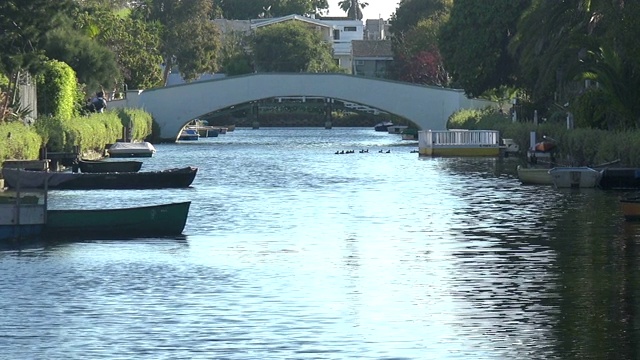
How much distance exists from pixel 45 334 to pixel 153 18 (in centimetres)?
13884

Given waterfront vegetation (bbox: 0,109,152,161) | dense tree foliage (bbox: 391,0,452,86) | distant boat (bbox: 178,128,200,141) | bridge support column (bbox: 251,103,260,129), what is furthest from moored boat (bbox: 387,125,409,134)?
waterfront vegetation (bbox: 0,109,152,161)

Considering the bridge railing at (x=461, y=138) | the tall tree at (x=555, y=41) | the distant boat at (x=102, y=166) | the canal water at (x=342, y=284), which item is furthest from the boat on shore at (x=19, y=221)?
the bridge railing at (x=461, y=138)

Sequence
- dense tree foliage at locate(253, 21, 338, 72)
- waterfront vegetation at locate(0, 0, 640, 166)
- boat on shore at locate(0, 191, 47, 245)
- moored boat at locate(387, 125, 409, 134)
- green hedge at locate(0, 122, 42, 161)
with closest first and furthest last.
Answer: boat on shore at locate(0, 191, 47, 245)
green hedge at locate(0, 122, 42, 161)
waterfront vegetation at locate(0, 0, 640, 166)
moored boat at locate(387, 125, 409, 134)
dense tree foliage at locate(253, 21, 338, 72)

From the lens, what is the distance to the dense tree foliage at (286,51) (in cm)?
18738

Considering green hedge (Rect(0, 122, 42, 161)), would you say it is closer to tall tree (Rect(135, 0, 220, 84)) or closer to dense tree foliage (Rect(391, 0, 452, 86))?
tall tree (Rect(135, 0, 220, 84))

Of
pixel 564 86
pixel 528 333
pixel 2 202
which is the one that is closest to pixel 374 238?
pixel 2 202

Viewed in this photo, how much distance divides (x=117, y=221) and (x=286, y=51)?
150m

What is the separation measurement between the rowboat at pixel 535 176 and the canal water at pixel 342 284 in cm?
677

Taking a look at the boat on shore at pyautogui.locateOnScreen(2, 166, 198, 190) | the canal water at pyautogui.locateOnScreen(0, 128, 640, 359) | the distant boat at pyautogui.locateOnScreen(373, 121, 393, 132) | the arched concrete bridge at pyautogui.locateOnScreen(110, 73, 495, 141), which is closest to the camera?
the canal water at pyautogui.locateOnScreen(0, 128, 640, 359)

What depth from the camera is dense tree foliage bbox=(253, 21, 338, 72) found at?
615 feet

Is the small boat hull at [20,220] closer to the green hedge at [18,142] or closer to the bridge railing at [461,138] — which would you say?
the green hedge at [18,142]

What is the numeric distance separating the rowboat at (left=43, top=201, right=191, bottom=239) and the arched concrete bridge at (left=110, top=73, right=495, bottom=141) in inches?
3554

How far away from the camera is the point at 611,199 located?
52.3 meters

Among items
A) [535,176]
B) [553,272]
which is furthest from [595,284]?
[535,176]
